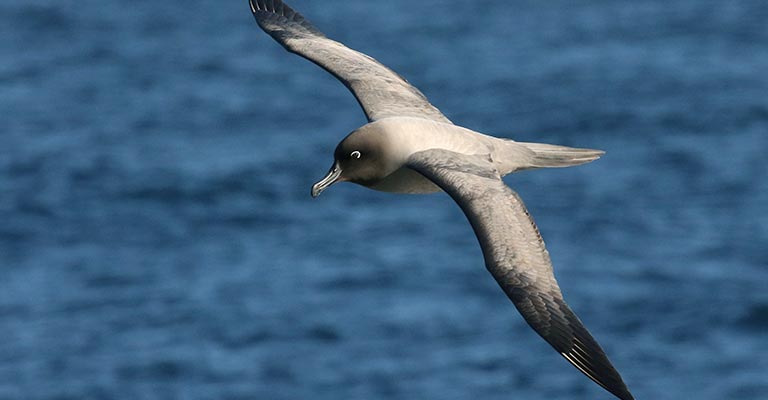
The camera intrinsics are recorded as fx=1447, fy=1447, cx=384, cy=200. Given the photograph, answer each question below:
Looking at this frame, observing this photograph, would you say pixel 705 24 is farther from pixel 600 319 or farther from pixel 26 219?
pixel 26 219

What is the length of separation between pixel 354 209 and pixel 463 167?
18056 millimetres

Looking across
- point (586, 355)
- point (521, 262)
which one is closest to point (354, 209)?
point (521, 262)

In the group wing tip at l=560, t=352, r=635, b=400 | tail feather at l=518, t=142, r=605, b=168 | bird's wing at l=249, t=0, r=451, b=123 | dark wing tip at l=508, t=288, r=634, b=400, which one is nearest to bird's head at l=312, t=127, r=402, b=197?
bird's wing at l=249, t=0, r=451, b=123

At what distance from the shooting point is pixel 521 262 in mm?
10477

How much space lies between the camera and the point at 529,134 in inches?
1229

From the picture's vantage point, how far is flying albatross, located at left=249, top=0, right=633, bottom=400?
10.2 m

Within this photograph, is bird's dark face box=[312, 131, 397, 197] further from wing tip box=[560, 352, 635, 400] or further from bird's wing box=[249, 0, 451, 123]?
wing tip box=[560, 352, 635, 400]

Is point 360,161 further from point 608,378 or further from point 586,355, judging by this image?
point 608,378

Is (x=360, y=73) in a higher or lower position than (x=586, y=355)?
higher

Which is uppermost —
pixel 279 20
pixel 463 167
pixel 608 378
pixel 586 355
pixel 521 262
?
pixel 279 20

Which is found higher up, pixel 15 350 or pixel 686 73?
pixel 686 73

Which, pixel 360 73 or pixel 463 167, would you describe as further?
pixel 360 73

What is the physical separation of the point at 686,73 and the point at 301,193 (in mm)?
9950

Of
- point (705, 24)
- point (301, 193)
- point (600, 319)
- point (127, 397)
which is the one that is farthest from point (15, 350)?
point (705, 24)
